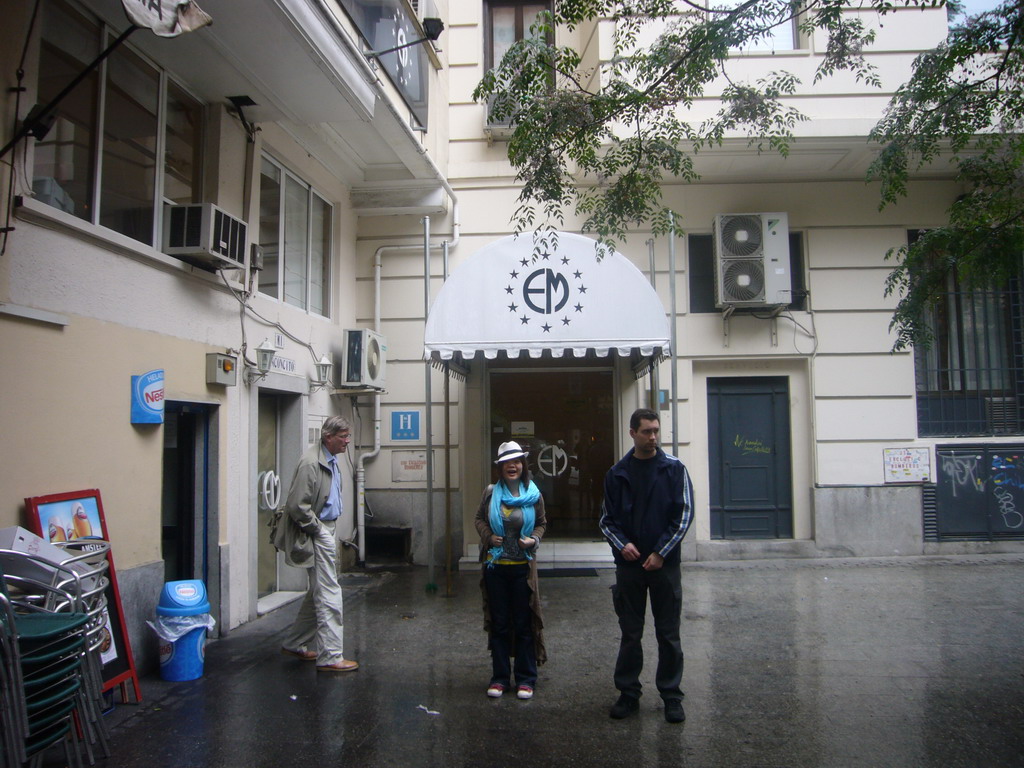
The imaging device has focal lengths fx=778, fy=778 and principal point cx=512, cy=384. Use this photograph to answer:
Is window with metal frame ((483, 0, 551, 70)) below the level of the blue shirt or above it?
above

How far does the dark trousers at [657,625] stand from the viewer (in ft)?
16.4

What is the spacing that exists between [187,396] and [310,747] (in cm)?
317

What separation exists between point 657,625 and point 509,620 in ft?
3.37

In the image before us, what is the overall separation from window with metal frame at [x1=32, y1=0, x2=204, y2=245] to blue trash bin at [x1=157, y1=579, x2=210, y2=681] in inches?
109

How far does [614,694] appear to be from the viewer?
5465 millimetres

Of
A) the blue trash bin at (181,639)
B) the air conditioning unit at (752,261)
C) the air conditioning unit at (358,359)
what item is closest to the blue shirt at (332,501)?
the blue trash bin at (181,639)

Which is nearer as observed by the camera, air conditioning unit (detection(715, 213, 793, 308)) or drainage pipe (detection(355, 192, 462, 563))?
air conditioning unit (detection(715, 213, 793, 308))

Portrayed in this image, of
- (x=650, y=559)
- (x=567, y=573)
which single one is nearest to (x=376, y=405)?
(x=567, y=573)

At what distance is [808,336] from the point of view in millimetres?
10438

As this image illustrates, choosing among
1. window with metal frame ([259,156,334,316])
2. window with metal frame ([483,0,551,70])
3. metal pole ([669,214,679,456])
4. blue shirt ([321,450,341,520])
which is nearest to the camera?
blue shirt ([321,450,341,520])

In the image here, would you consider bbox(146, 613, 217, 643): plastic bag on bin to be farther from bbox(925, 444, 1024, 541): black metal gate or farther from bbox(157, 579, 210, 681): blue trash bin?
bbox(925, 444, 1024, 541): black metal gate

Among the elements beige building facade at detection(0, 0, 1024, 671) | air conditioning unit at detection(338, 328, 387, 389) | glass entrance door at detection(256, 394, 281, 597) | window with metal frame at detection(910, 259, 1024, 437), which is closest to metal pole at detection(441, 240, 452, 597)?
beige building facade at detection(0, 0, 1024, 671)

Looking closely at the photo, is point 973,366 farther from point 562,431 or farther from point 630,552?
point 630,552

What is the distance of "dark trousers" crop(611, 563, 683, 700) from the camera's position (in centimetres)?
499
